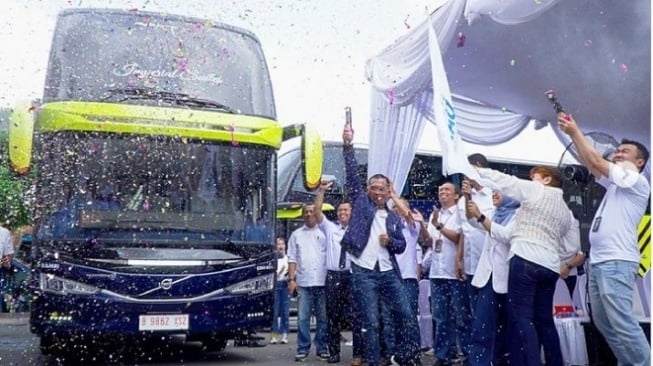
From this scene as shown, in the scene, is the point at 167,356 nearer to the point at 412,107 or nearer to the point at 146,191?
the point at 146,191

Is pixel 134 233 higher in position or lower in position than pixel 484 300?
→ higher

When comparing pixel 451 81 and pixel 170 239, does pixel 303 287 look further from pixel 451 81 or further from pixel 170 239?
pixel 451 81

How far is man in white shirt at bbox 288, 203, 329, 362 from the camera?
8469 millimetres

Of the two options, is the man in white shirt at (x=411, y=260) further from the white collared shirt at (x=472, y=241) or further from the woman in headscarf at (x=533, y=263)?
the woman in headscarf at (x=533, y=263)

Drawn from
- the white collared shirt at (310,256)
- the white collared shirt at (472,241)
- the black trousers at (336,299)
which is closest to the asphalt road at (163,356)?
the black trousers at (336,299)

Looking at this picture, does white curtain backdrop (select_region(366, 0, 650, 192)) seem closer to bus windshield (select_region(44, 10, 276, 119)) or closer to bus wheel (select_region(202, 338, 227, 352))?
bus windshield (select_region(44, 10, 276, 119))

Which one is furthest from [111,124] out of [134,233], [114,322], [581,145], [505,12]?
[581,145]

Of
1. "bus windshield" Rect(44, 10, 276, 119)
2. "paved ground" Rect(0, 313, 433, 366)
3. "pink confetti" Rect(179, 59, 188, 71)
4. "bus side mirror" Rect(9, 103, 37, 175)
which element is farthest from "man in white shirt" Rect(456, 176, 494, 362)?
"bus side mirror" Rect(9, 103, 37, 175)

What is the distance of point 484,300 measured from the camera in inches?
240

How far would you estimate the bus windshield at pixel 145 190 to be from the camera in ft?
23.9

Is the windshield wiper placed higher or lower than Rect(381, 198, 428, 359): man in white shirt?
higher

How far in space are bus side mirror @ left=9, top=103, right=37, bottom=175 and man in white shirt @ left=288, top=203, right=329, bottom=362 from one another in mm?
2998

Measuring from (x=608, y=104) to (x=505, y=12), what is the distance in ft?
5.59

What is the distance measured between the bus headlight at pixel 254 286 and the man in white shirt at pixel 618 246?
3.48 metres
